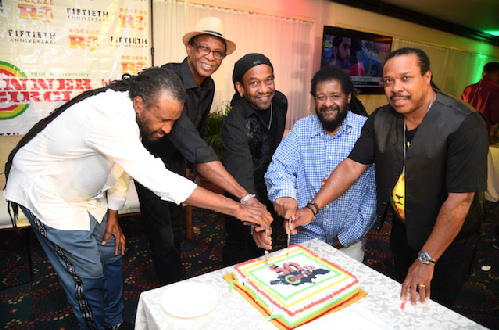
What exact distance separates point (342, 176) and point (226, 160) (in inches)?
32.0

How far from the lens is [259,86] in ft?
7.84

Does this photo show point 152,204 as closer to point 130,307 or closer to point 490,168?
point 130,307

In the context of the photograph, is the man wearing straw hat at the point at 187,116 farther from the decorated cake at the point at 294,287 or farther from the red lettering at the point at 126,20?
the red lettering at the point at 126,20

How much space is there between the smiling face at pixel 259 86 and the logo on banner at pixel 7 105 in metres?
2.63

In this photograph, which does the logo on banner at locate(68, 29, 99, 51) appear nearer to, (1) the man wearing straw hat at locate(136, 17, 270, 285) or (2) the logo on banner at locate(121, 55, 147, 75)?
(2) the logo on banner at locate(121, 55, 147, 75)

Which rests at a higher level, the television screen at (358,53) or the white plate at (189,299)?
the television screen at (358,53)

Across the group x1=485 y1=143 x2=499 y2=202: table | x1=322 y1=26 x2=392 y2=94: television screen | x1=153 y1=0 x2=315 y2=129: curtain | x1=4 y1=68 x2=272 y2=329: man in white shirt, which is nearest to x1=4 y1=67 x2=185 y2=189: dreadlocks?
x1=4 y1=68 x2=272 y2=329: man in white shirt

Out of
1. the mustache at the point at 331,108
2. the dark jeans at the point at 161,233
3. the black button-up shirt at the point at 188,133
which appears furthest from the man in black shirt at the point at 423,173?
the dark jeans at the point at 161,233

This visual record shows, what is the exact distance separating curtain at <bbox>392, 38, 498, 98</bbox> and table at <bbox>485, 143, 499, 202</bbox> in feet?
12.3

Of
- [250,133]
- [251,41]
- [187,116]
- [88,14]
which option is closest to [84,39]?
[88,14]

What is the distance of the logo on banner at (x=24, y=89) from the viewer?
3.44 metres

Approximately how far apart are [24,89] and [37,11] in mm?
813

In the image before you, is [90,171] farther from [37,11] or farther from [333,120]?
[37,11]

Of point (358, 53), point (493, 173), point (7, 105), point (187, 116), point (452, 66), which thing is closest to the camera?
point (187, 116)
